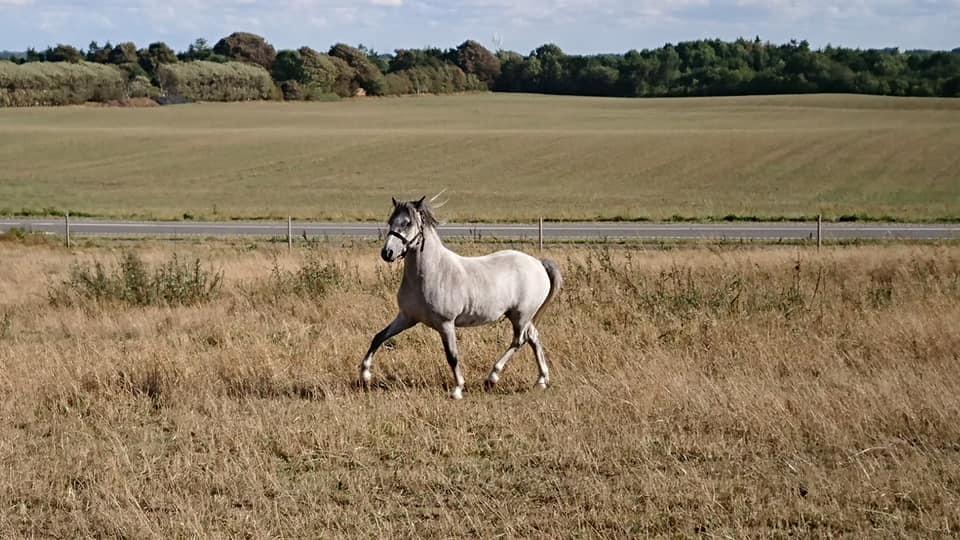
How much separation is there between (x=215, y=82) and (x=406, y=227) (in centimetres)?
12077

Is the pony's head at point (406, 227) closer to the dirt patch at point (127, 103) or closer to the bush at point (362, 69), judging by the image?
the dirt patch at point (127, 103)

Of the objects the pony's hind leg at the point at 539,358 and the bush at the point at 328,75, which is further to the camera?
the bush at the point at 328,75

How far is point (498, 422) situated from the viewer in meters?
9.95

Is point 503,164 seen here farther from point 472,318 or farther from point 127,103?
point 127,103

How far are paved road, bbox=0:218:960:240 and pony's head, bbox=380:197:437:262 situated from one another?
19928 millimetres

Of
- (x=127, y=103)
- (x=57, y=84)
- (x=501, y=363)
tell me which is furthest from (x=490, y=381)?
(x=57, y=84)

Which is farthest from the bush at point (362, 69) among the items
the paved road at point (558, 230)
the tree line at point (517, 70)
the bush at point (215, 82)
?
the paved road at point (558, 230)

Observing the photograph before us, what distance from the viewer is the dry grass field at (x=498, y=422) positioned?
7516 millimetres

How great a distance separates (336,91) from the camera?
134 metres

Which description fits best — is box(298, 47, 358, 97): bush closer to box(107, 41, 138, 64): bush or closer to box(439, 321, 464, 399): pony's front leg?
box(107, 41, 138, 64): bush

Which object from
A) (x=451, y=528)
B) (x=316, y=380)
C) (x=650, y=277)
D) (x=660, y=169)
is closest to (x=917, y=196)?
(x=660, y=169)

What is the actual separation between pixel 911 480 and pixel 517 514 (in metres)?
2.64

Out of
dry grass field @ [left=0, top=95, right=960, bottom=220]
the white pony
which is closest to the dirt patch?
dry grass field @ [left=0, top=95, right=960, bottom=220]

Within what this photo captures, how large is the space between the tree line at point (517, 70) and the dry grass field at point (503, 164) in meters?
24.5
